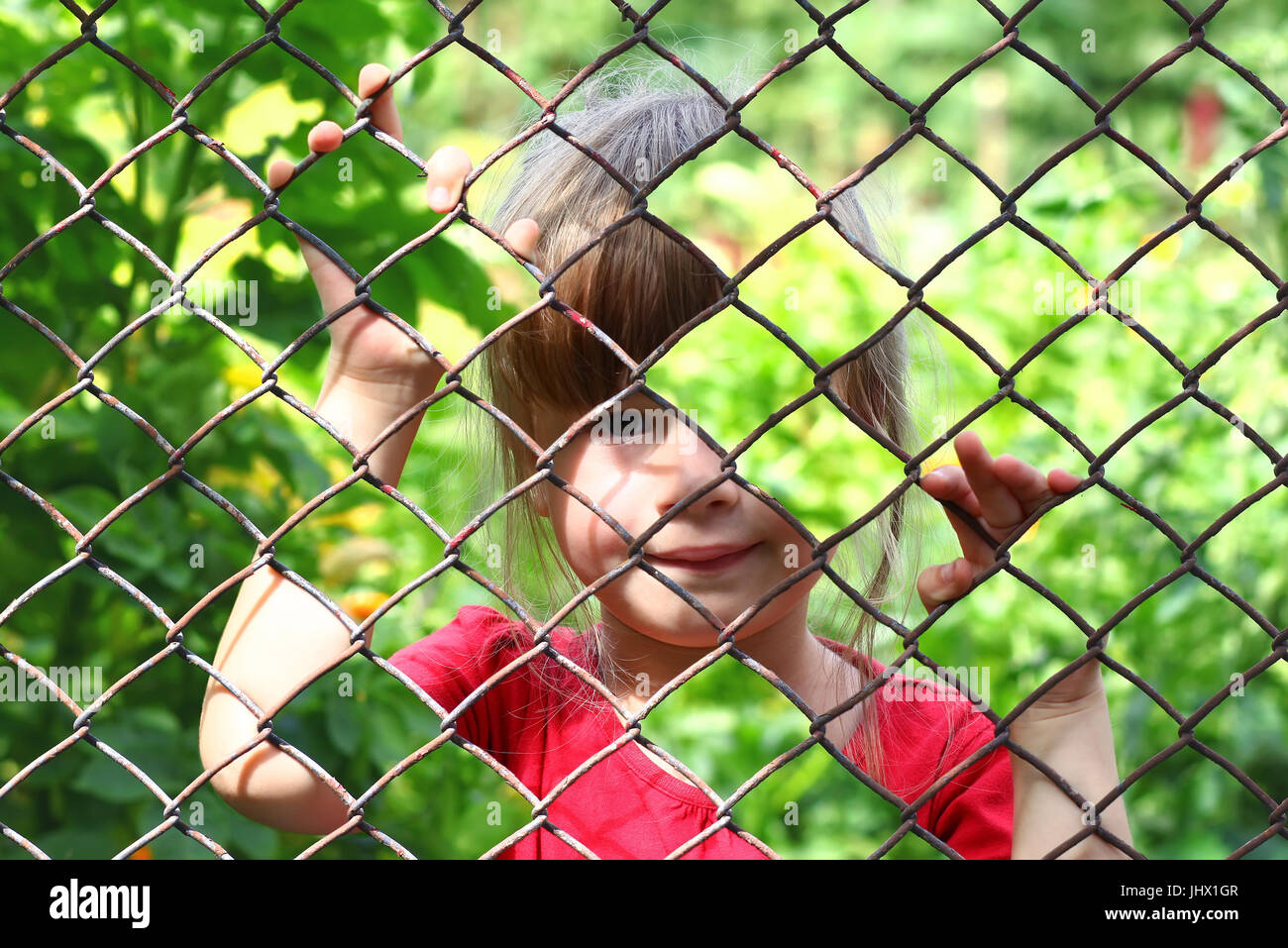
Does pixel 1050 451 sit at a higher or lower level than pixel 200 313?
higher

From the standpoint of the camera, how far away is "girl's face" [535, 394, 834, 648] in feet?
3.89

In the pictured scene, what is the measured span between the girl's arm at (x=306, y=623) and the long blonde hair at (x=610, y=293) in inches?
6.0

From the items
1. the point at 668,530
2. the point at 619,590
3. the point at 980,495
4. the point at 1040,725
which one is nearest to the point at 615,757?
the point at 619,590

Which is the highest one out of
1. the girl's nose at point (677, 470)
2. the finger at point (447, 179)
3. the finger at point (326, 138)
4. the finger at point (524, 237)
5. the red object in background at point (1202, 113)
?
the red object in background at point (1202, 113)

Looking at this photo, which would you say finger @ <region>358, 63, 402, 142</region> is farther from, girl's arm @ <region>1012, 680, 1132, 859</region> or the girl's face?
girl's arm @ <region>1012, 680, 1132, 859</region>

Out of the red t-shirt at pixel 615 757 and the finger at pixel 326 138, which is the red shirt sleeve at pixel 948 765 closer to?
the red t-shirt at pixel 615 757

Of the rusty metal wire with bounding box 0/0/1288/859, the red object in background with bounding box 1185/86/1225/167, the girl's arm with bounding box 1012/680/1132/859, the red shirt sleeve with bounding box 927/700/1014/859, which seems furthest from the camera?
the red object in background with bounding box 1185/86/1225/167

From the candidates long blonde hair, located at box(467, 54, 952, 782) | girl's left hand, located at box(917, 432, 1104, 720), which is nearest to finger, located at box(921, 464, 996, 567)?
girl's left hand, located at box(917, 432, 1104, 720)

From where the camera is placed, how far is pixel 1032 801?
44.5 inches

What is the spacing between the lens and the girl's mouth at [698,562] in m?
1.24

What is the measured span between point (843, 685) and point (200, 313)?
35.2 inches

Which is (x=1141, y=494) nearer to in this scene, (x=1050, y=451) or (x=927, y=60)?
(x=1050, y=451)

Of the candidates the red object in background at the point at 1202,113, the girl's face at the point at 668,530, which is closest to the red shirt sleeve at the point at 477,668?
the girl's face at the point at 668,530

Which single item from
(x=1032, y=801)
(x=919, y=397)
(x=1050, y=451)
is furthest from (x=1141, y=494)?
(x=1032, y=801)
